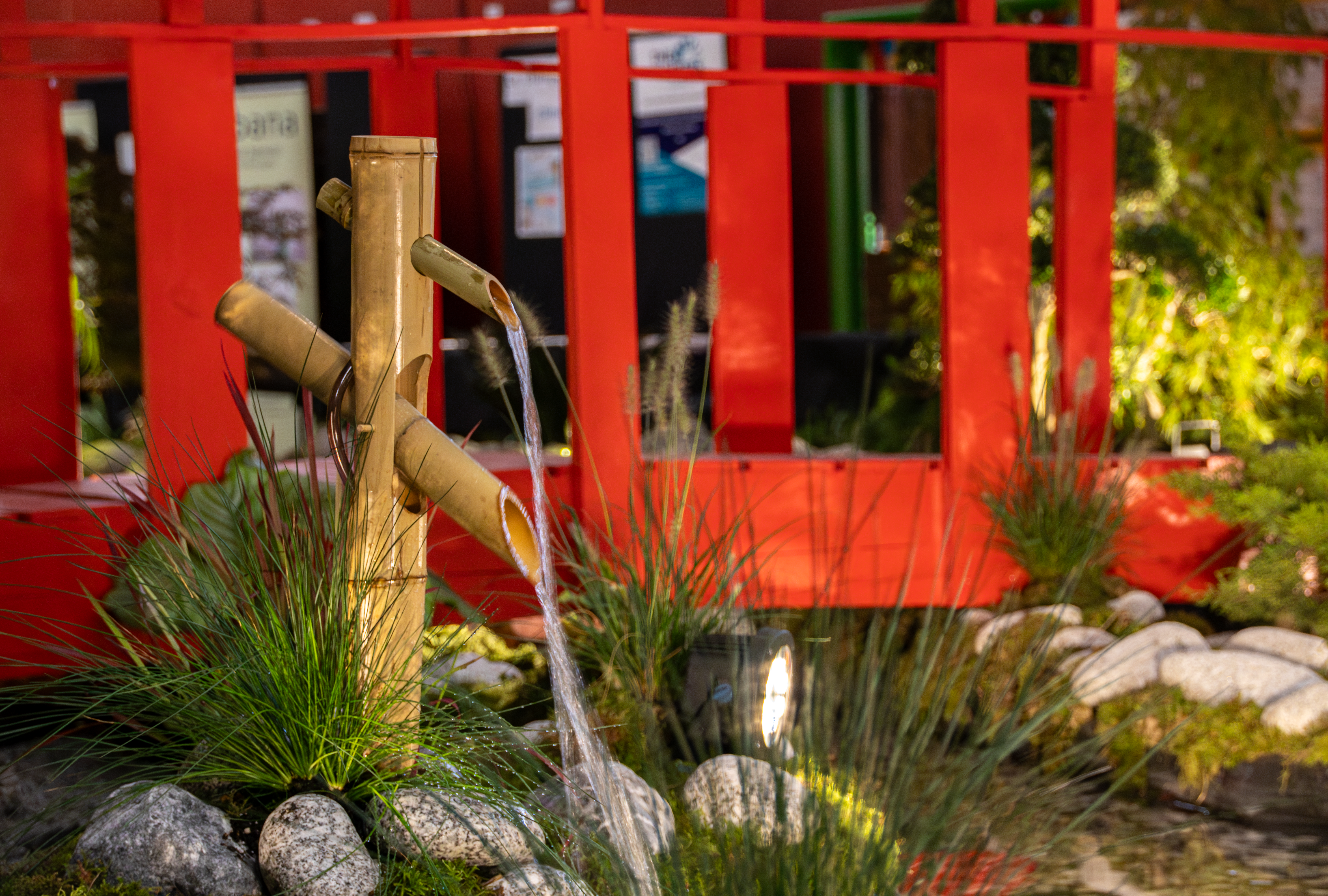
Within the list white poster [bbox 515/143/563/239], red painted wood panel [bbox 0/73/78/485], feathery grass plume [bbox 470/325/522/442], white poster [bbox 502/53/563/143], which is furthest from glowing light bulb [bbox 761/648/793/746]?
white poster [bbox 502/53/563/143]

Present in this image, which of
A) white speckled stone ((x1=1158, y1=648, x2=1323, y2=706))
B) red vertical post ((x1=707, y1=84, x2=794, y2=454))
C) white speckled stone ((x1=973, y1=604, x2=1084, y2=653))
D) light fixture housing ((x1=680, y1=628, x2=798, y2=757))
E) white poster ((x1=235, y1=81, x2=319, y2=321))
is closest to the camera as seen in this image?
light fixture housing ((x1=680, y1=628, x2=798, y2=757))

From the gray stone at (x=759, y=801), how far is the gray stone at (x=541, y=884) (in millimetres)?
211

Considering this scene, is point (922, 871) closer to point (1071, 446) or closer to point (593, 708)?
point (593, 708)

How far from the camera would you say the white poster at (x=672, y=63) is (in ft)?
26.4

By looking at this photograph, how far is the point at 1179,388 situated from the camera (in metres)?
6.34

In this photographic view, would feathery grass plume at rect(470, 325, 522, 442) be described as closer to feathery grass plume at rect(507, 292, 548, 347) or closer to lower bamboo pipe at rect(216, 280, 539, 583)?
feathery grass plume at rect(507, 292, 548, 347)

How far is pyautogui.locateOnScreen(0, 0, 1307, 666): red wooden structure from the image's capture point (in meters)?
3.39

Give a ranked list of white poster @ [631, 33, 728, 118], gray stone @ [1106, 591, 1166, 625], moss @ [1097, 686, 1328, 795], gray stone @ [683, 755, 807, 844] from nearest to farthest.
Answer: gray stone @ [683, 755, 807, 844], moss @ [1097, 686, 1328, 795], gray stone @ [1106, 591, 1166, 625], white poster @ [631, 33, 728, 118]

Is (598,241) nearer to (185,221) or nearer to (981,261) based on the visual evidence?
(185,221)

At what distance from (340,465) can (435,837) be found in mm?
645

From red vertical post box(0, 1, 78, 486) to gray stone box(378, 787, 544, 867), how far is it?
2.42 metres

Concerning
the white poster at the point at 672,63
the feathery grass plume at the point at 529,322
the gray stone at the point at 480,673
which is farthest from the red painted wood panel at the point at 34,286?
the white poster at the point at 672,63

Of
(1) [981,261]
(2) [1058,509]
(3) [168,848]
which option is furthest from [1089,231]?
(3) [168,848]

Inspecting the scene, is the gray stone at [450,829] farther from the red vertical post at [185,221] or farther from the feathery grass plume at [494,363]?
the red vertical post at [185,221]
